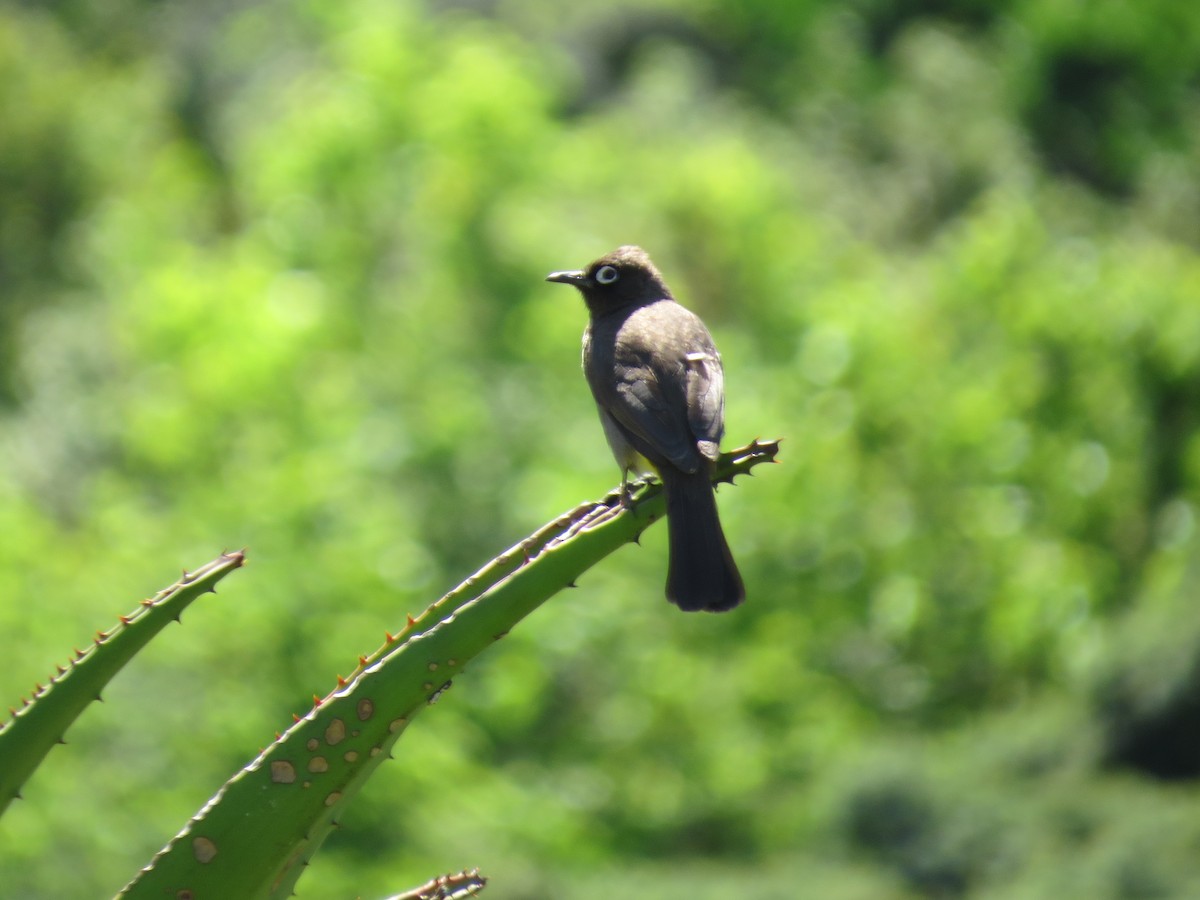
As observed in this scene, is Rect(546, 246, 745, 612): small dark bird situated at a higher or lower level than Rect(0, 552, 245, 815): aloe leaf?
higher

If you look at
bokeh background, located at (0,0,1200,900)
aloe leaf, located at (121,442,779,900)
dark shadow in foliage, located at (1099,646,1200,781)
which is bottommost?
aloe leaf, located at (121,442,779,900)

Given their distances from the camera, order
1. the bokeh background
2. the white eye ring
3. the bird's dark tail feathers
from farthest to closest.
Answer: the bokeh background → the white eye ring → the bird's dark tail feathers

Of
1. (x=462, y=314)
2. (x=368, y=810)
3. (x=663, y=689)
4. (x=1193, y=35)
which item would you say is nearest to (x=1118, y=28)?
(x=1193, y=35)

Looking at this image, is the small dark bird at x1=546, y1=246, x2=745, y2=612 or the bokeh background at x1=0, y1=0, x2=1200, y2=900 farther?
the bokeh background at x1=0, y1=0, x2=1200, y2=900

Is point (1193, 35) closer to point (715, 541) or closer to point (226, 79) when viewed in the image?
point (226, 79)

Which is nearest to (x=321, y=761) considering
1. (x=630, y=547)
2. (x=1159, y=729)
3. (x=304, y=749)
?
(x=304, y=749)

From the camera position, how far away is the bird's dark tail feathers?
3.41m

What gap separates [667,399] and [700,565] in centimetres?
94

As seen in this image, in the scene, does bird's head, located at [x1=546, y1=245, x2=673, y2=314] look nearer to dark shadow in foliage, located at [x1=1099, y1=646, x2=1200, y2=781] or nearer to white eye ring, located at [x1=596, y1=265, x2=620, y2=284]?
white eye ring, located at [x1=596, y1=265, x2=620, y2=284]

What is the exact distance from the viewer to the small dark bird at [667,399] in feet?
11.6

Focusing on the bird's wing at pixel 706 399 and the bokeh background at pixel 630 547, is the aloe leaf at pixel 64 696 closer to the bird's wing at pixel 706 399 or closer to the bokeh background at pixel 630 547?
the bird's wing at pixel 706 399

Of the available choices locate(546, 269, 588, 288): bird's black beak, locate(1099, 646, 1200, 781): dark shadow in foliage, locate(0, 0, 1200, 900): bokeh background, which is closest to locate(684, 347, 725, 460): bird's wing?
locate(546, 269, 588, 288): bird's black beak

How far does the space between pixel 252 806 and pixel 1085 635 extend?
33.8 ft

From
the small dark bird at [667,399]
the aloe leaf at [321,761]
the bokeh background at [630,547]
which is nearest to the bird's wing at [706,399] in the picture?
the small dark bird at [667,399]
